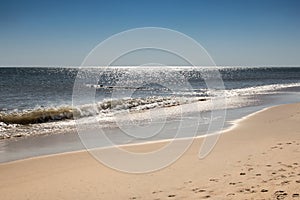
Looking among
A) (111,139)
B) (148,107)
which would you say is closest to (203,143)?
(111,139)

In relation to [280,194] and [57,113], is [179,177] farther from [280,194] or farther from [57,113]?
[57,113]

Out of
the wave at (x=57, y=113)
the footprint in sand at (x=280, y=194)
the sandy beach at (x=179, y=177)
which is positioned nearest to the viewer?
the footprint in sand at (x=280, y=194)

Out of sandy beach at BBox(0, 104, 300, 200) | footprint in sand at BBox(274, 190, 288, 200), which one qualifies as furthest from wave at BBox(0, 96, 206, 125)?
footprint in sand at BBox(274, 190, 288, 200)

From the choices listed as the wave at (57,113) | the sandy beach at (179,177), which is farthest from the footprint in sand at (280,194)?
the wave at (57,113)

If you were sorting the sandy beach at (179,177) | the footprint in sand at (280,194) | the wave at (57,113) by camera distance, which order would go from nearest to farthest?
1. the footprint in sand at (280,194)
2. the sandy beach at (179,177)
3. the wave at (57,113)

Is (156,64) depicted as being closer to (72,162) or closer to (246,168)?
(246,168)

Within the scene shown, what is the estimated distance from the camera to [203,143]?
425 inches

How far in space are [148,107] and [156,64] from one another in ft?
59.0

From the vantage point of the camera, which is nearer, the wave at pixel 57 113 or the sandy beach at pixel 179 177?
the sandy beach at pixel 179 177

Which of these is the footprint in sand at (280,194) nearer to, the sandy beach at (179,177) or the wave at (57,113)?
the sandy beach at (179,177)

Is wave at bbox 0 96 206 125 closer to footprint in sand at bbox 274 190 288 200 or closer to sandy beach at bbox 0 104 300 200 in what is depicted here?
sandy beach at bbox 0 104 300 200

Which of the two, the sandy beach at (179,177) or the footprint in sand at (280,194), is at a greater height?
the footprint in sand at (280,194)

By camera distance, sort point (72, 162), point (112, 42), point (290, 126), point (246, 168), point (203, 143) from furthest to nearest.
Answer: point (290, 126), point (203, 143), point (72, 162), point (246, 168), point (112, 42)

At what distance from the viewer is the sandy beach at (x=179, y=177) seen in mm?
6031
